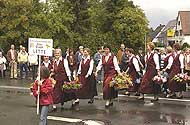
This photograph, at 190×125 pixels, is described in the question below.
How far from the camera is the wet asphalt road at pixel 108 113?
35.9ft

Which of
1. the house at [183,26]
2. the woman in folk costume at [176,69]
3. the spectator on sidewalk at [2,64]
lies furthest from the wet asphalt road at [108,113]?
the house at [183,26]

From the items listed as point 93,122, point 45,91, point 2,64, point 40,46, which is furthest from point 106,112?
point 2,64

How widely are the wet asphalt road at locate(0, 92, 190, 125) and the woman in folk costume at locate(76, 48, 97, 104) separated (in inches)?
14.6

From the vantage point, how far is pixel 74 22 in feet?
162

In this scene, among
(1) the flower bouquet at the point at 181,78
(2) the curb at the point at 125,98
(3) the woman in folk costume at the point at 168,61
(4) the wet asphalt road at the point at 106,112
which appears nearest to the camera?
(4) the wet asphalt road at the point at 106,112

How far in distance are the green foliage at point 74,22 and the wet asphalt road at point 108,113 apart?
15.9 meters

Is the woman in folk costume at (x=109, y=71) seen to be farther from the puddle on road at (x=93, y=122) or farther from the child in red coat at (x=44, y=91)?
the child in red coat at (x=44, y=91)

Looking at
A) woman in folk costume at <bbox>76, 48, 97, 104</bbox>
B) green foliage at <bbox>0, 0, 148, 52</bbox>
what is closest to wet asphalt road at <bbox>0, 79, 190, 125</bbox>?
woman in folk costume at <bbox>76, 48, 97, 104</bbox>

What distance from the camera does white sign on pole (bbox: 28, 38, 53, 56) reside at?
11.1 meters

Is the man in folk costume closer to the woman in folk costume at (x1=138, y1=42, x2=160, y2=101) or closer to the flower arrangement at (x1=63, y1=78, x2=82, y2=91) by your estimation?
the flower arrangement at (x1=63, y1=78, x2=82, y2=91)

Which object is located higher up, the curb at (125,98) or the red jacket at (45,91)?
the red jacket at (45,91)

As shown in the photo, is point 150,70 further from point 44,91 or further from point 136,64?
point 44,91

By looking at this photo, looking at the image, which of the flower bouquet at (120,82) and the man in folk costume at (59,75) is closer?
the man in folk costume at (59,75)

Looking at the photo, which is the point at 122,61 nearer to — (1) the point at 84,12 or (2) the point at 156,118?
(2) the point at 156,118
